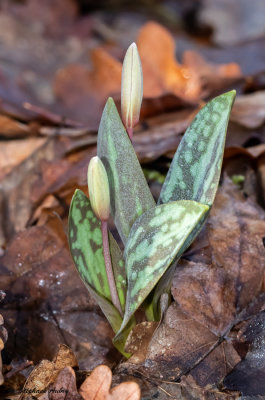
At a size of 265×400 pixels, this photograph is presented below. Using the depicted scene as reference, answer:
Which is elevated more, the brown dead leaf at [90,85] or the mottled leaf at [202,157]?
the brown dead leaf at [90,85]

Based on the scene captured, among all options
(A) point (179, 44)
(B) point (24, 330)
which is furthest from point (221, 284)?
(A) point (179, 44)

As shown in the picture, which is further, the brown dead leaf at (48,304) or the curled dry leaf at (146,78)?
the curled dry leaf at (146,78)

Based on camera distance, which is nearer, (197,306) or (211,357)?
(211,357)

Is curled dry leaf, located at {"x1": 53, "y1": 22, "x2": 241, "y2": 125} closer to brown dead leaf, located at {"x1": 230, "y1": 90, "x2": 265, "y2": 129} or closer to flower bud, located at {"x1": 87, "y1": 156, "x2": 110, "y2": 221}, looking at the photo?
brown dead leaf, located at {"x1": 230, "y1": 90, "x2": 265, "y2": 129}

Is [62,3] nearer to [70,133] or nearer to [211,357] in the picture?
[70,133]

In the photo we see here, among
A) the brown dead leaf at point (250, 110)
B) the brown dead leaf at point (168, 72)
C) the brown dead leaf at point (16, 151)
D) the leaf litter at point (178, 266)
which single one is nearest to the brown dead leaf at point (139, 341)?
the leaf litter at point (178, 266)

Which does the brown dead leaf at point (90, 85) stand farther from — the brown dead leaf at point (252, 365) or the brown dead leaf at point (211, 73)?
the brown dead leaf at point (252, 365)
